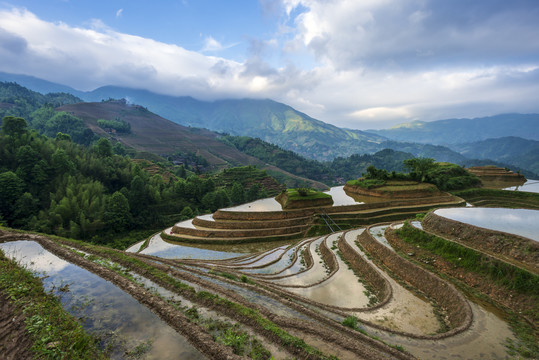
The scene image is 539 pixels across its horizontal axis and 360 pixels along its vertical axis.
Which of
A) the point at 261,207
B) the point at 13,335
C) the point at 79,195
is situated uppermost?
the point at 79,195

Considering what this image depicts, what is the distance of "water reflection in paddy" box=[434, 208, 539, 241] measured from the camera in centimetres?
1291

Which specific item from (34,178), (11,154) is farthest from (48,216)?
(11,154)

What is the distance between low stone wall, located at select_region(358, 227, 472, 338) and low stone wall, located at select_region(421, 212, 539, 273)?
3.44 meters

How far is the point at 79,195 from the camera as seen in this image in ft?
99.3

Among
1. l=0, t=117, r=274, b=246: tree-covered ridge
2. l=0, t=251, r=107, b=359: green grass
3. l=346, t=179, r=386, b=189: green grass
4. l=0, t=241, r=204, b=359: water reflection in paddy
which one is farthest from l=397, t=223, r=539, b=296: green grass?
l=0, t=117, r=274, b=246: tree-covered ridge

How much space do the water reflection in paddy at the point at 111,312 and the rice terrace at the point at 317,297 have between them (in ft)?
0.13

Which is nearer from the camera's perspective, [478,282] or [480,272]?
[478,282]

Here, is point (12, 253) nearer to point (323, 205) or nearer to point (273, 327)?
point (273, 327)

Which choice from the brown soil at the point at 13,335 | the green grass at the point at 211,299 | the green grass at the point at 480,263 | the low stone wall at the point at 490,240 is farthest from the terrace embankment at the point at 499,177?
the brown soil at the point at 13,335

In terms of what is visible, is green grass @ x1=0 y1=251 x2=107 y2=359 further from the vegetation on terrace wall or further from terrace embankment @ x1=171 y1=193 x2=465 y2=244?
the vegetation on terrace wall

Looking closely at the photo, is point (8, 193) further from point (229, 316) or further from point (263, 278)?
point (229, 316)

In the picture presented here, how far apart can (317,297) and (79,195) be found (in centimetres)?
3448

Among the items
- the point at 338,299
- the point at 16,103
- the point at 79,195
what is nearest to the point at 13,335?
the point at 338,299

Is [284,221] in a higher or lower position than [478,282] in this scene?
lower
